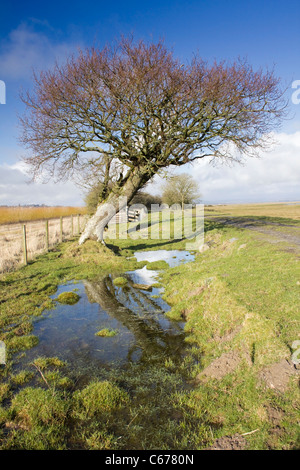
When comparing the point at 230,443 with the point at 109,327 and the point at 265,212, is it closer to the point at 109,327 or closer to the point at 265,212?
the point at 109,327

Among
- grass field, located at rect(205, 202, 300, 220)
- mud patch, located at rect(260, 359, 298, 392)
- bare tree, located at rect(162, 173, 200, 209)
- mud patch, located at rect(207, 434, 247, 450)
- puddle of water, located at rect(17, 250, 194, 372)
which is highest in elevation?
bare tree, located at rect(162, 173, 200, 209)

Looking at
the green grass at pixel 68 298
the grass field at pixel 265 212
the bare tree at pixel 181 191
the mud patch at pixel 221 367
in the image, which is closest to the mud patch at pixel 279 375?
the mud patch at pixel 221 367

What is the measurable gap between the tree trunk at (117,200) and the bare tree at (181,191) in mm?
45168

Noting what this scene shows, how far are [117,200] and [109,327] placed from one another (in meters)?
10.9

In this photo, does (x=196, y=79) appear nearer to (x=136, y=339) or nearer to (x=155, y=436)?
(x=136, y=339)

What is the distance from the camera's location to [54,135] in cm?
1560

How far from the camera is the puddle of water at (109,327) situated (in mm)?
5910

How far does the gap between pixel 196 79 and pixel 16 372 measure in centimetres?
1531

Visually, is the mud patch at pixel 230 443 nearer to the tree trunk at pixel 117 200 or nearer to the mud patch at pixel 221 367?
the mud patch at pixel 221 367

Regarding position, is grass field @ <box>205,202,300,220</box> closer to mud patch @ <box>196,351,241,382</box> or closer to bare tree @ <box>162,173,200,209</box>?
bare tree @ <box>162,173,200,209</box>

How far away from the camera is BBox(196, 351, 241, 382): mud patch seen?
5051mm

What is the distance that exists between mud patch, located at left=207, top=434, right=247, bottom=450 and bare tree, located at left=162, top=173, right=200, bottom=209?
59.4m

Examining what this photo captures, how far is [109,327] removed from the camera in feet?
24.3

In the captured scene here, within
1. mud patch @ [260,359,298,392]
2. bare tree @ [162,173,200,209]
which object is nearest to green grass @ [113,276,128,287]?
mud patch @ [260,359,298,392]
